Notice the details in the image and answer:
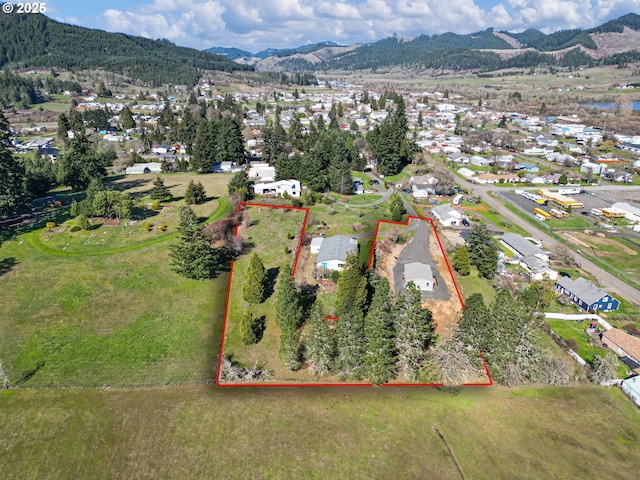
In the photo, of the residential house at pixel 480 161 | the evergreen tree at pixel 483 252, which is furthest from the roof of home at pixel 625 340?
the residential house at pixel 480 161

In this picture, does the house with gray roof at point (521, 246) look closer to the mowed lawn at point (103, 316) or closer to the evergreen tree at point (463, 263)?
the evergreen tree at point (463, 263)

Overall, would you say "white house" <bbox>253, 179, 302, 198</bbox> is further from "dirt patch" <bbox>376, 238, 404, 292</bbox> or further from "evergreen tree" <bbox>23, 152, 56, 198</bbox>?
"evergreen tree" <bbox>23, 152, 56, 198</bbox>

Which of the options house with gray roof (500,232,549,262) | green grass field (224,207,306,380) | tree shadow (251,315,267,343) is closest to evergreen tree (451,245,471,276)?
house with gray roof (500,232,549,262)

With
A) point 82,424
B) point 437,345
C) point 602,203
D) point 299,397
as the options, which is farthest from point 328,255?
point 602,203

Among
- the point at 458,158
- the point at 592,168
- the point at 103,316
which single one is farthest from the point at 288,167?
the point at 592,168

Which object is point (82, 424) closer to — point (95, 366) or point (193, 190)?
point (95, 366)

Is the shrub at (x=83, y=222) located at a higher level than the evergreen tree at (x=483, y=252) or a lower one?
higher

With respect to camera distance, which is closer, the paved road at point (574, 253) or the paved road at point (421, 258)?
the paved road at point (421, 258)

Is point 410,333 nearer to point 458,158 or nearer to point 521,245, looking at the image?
point 521,245
